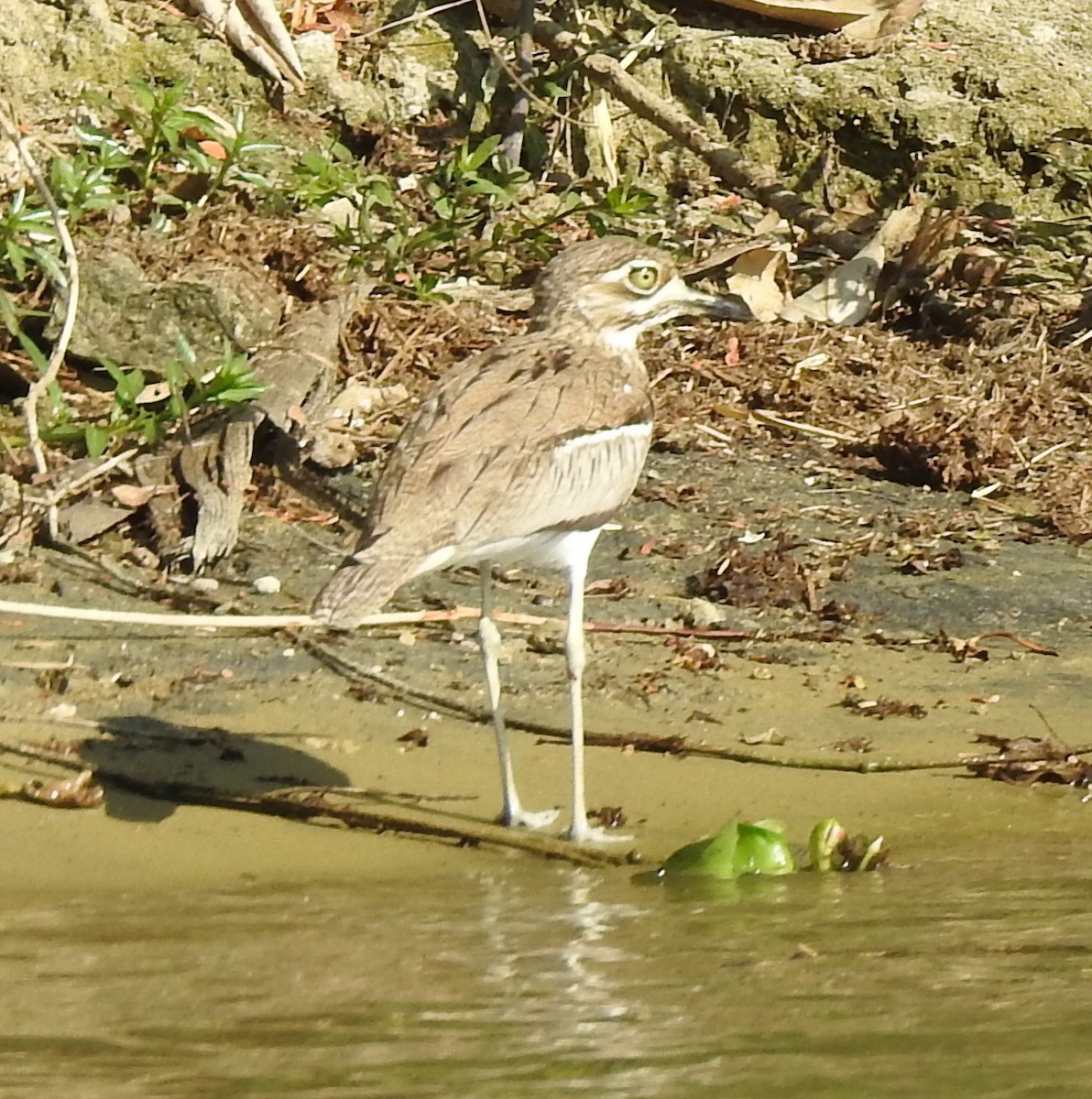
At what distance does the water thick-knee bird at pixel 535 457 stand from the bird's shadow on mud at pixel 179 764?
1.56 ft

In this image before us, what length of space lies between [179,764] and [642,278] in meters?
1.77

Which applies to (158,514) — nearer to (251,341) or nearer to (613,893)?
(251,341)

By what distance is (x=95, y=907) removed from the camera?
382 cm

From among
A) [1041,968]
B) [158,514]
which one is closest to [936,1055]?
[1041,968]

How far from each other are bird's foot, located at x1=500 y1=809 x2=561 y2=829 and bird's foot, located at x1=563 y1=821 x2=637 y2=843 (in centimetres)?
5

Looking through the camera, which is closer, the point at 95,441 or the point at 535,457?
the point at 535,457

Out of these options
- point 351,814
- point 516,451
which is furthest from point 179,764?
point 516,451

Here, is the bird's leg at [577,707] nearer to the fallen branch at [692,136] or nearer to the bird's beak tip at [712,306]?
the bird's beak tip at [712,306]

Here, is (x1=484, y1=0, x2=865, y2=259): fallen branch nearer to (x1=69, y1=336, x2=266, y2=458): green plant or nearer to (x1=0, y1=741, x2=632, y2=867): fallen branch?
(x1=69, y1=336, x2=266, y2=458): green plant

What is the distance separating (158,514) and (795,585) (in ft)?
5.97

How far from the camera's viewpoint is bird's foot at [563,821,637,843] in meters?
4.45

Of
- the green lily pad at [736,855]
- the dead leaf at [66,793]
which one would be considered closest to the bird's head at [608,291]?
the green lily pad at [736,855]

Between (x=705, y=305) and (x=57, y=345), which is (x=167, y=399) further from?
(x=705, y=305)

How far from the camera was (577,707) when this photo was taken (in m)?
4.75
